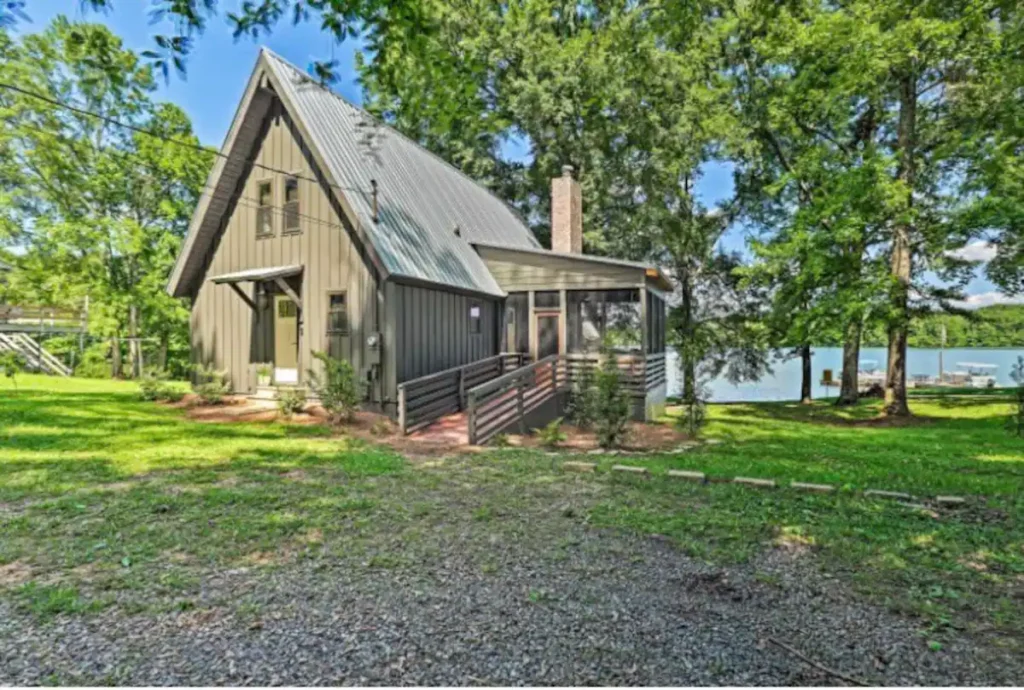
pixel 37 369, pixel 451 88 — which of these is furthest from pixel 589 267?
pixel 37 369

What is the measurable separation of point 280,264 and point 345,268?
2.00 metres

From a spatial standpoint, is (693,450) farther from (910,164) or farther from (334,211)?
(910,164)

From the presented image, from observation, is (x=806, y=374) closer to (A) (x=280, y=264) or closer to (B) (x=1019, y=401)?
(B) (x=1019, y=401)

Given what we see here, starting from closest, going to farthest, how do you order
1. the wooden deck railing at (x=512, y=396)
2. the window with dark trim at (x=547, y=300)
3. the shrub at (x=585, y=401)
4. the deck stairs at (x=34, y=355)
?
1. the wooden deck railing at (x=512, y=396)
2. the shrub at (x=585, y=401)
3. the window with dark trim at (x=547, y=300)
4. the deck stairs at (x=34, y=355)

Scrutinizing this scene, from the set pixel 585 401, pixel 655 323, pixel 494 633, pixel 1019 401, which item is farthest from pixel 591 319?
pixel 494 633

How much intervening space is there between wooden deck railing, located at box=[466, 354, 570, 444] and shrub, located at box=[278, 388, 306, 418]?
355 cm

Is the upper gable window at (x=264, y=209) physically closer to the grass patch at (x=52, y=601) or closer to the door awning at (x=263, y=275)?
the door awning at (x=263, y=275)

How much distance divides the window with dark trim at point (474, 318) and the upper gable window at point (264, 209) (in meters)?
5.29

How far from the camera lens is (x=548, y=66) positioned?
2177cm

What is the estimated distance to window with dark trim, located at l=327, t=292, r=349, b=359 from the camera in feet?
39.3

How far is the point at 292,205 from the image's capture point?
12.7 m

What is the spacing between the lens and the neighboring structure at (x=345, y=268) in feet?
38.2

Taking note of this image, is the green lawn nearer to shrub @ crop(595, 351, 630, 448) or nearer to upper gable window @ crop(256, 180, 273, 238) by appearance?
shrub @ crop(595, 351, 630, 448)

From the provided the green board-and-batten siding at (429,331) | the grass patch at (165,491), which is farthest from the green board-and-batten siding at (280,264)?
the grass patch at (165,491)
